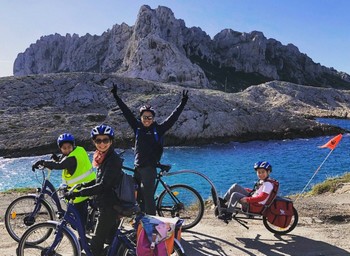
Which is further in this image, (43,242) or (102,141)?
(43,242)

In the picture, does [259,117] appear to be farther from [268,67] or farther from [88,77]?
[268,67]

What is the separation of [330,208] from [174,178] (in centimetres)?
1531

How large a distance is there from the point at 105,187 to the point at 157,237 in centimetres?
112

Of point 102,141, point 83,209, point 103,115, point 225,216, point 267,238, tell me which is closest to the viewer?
point 102,141

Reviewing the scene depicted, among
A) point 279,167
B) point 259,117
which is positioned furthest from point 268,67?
point 279,167

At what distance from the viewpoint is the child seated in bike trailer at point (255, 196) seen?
27.1ft

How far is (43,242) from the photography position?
608 centimetres

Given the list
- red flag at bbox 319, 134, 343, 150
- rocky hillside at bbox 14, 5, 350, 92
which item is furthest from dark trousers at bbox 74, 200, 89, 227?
rocky hillside at bbox 14, 5, 350, 92

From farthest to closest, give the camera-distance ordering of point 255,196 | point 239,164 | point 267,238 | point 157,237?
point 239,164 < point 255,196 < point 267,238 < point 157,237

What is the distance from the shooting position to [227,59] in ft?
599

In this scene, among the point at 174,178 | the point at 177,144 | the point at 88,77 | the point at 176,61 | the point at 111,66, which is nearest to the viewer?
the point at 174,178

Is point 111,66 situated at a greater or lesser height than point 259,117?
greater

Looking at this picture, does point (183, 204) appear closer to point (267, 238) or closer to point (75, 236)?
point (267, 238)

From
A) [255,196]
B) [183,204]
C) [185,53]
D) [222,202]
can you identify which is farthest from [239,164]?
[185,53]
